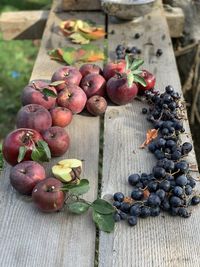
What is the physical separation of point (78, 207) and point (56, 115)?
0.53 m

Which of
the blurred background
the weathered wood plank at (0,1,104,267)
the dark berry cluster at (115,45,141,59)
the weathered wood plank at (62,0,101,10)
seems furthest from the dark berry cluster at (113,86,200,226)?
the weathered wood plank at (62,0,101,10)

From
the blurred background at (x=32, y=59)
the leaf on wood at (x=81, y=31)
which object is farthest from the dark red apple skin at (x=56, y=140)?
the blurred background at (x=32, y=59)

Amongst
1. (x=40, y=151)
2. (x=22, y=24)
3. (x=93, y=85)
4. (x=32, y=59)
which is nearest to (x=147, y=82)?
(x=93, y=85)

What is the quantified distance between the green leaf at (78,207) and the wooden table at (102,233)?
0.02 meters

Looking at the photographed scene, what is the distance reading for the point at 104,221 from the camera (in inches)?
60.8

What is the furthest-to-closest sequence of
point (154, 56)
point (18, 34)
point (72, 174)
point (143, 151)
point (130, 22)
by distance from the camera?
point (18, 34), point (130, 22), point (154, 56), point (143, 151), point (72, 174)

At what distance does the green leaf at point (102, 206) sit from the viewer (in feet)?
5.15

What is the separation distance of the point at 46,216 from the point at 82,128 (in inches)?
22.3

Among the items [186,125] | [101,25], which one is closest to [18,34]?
[101,25]

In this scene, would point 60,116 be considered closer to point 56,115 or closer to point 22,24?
point 56,115

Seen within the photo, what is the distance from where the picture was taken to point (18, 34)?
3383 millimetres

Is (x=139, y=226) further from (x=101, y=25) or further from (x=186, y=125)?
(x=101, y=25)

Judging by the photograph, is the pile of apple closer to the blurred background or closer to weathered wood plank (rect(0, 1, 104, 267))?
weathered wood plank (rect(0, 1, 104, 267))

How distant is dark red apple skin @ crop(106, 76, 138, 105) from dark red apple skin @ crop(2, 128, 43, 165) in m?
0.49
